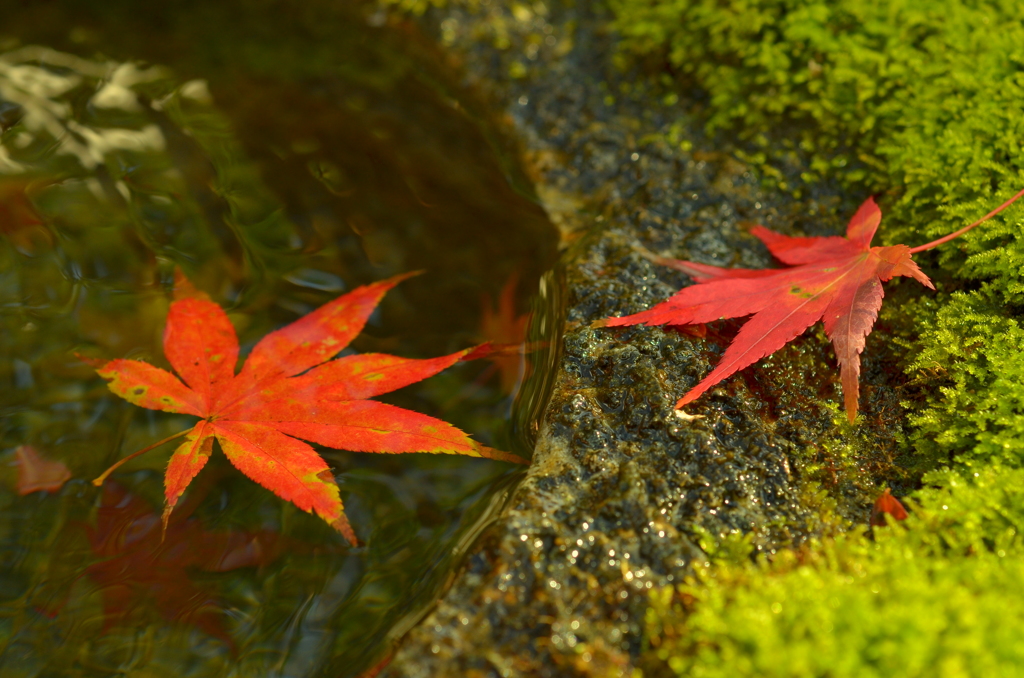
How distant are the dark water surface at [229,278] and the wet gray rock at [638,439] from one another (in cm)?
17

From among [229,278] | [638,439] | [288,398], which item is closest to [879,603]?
[638,439]

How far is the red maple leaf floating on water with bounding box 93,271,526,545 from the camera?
1693 millimetres

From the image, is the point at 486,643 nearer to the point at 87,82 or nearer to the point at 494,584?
the point at 494,584

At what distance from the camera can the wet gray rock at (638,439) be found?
139 cm

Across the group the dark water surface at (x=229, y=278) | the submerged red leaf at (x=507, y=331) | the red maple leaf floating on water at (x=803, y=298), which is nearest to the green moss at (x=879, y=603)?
the red maple leaf floating on water at (x=803, y=298)

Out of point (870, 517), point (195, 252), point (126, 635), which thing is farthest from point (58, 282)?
point (870, 517)

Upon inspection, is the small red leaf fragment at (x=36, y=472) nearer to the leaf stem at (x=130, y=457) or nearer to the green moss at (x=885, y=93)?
the leaf stem at (x=130, y=457)

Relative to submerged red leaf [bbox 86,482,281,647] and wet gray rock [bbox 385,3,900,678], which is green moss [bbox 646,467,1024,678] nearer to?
wet gray rock [bbox 385,3,900,678]

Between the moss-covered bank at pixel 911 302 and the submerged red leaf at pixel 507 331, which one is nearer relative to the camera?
the moss-covered bank at pixel 911 302

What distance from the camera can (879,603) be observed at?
1258 millimetres

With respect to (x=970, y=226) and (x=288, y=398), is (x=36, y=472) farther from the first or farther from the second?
(x=970, y=226)

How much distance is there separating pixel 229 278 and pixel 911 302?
2062mm

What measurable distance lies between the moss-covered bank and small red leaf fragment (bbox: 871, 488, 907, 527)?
5 centimetres

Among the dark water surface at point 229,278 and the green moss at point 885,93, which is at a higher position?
the green moss at point 885,93
